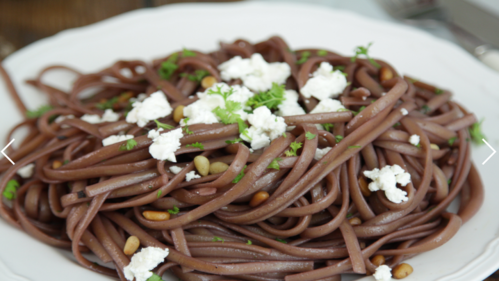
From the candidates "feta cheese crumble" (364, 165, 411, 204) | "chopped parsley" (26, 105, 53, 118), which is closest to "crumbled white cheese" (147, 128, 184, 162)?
"feta cheese crumble" (364, 165, 411, 204)

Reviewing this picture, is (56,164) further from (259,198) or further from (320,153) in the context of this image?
(320,153)

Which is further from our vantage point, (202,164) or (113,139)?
(113,139)

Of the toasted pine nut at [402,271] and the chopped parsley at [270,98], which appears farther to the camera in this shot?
the chopped parsley at [270,98]

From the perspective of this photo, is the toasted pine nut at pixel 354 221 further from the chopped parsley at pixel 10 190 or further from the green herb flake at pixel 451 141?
the chopped parsley at pixel 10 190

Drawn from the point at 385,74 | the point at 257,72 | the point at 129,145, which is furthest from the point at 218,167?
the point at 385,74

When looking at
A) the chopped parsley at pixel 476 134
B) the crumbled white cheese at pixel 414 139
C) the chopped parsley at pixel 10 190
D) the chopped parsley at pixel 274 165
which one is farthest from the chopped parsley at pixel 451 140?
the chopped parsley at pixel 10 190
